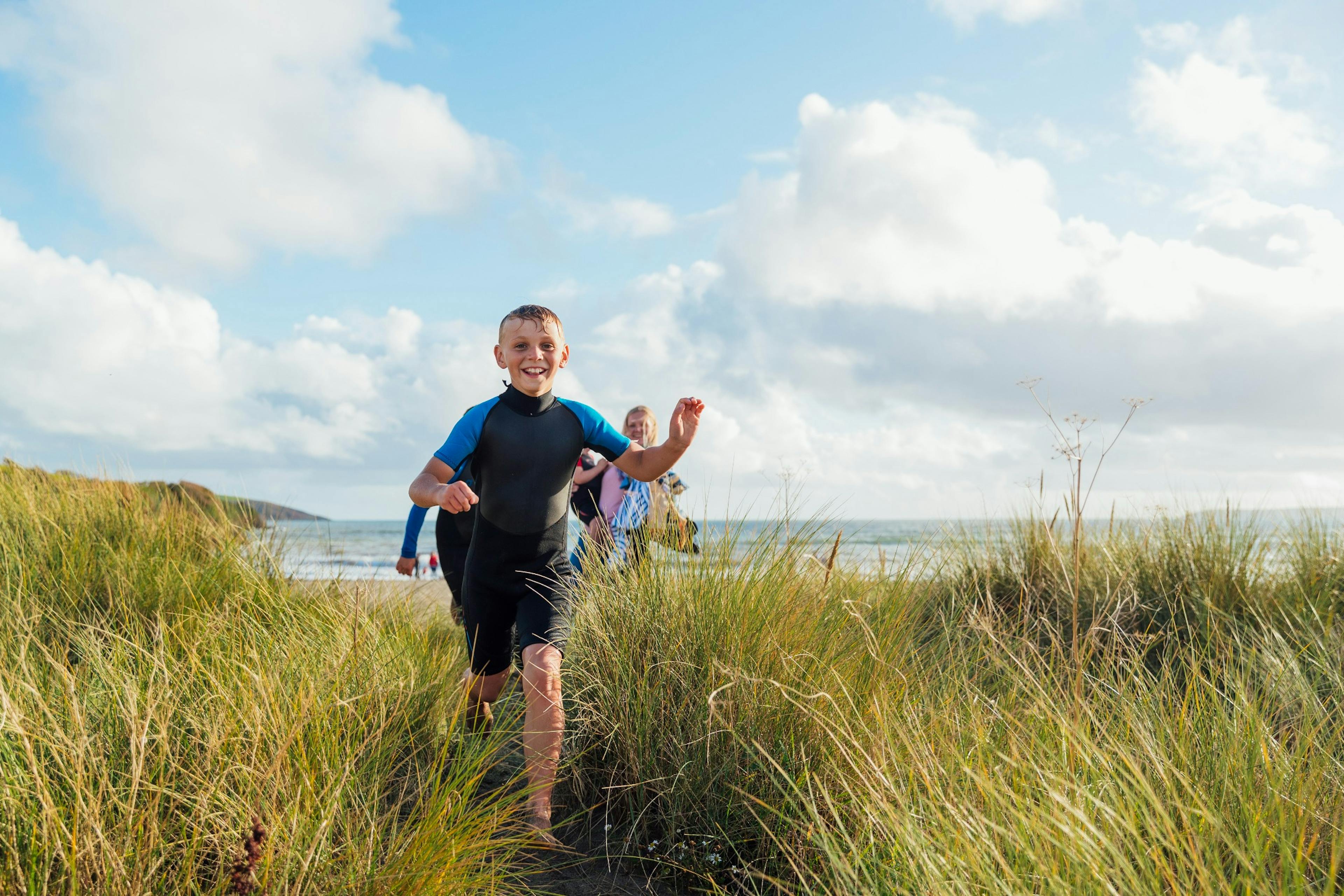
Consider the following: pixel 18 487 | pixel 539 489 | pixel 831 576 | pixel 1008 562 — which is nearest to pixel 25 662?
pixel 539 489

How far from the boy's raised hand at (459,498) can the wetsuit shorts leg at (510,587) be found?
622mm

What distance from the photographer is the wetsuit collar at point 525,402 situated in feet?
12.0

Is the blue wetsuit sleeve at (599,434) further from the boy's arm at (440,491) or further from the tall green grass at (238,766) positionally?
the tall green grass at (238,766)

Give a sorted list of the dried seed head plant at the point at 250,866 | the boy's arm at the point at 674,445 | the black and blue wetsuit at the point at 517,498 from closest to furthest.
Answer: the dried seed head plant at the point at 250,866 → the boy's arm at the point at 674,445 → the black and blue wetsuit at the point at 517,498

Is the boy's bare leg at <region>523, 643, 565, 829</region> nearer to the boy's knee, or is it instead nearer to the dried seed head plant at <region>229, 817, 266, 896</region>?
the boy's knee

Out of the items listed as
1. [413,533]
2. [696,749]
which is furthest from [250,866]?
[413,533]

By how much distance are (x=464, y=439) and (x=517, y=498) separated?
34 cm

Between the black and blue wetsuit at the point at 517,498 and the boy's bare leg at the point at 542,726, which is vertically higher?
the black and blue wetsuit at the point at 517,498

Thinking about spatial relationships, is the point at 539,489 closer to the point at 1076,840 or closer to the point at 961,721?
the point at 961,721

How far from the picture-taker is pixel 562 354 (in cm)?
380

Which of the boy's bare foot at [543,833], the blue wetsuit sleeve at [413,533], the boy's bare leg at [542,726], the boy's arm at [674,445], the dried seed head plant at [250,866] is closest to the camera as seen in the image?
the dried seed head plant at [250,866]

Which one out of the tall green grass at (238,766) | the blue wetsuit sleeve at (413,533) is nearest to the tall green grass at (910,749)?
the tall green grass at (238,766)

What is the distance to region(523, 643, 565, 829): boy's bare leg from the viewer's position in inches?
118

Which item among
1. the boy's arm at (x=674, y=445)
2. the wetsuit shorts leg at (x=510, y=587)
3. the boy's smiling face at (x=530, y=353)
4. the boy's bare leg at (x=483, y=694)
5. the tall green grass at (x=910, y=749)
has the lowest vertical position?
the boy's bare leg at (x=483, y=694)
